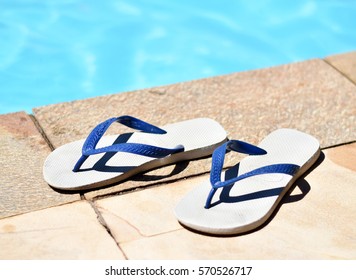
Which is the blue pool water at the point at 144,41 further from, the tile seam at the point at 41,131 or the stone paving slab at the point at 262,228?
the stone paving slab at the point at 262,228

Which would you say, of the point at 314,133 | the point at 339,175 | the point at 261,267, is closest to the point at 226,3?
the point at 314,133

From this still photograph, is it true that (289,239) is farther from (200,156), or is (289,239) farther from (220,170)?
(200,156)

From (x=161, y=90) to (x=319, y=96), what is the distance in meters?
0.63

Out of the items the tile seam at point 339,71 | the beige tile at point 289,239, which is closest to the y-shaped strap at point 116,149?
the beige tile at point 289,239

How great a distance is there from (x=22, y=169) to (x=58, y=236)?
1.34 ft

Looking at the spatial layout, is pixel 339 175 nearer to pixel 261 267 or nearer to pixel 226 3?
pixel 261 267

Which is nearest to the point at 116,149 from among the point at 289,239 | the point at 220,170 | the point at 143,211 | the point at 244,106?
the point at 143,211

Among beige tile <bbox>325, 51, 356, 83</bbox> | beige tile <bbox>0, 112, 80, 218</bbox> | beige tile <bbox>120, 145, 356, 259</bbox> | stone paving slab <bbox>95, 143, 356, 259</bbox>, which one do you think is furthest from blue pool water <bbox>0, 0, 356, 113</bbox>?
beige tile <bbox>120, 145, 356, 259</bbox>

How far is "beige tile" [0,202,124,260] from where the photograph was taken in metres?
1.81

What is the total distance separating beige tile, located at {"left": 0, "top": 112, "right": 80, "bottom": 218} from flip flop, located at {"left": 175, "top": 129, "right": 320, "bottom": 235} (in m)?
0.39

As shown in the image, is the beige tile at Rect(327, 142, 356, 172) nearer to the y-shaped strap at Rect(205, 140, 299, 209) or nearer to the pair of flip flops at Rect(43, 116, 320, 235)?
the pair of flip flops at Rect(43, 116, 320, 235)

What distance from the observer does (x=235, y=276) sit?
1732 millimetres

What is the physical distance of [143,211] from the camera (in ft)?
6.55

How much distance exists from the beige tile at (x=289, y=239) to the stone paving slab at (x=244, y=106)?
0.37m
